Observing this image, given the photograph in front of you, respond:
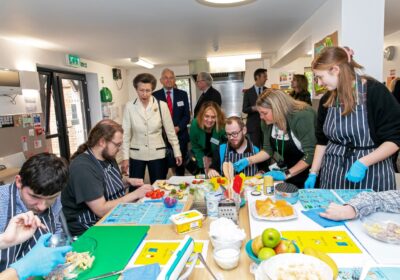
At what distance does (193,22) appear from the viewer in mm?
3230

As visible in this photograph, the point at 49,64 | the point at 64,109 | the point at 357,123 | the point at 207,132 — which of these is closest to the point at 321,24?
the point at 207,132

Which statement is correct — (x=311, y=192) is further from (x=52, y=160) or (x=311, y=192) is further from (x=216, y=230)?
(x=52, y=160)

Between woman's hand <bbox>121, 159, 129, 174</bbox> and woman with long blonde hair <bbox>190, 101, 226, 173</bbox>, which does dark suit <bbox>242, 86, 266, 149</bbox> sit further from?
woman's hand <bbox>121, 159, 129, 174</bbox>

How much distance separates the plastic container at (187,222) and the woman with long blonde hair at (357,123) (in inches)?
34.9

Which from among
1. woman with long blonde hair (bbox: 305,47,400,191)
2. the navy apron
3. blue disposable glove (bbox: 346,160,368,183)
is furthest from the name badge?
blue disposable glove (bbox: 346,160,368,183)

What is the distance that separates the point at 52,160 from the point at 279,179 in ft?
4.57

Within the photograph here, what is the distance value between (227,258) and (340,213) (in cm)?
57

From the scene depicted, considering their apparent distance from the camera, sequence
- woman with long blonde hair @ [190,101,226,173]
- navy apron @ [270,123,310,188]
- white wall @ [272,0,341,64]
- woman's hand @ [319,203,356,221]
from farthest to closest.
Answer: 1. woman with long blonde hair @ [190,101,226,173]
2. white wall @ [272,0,341,64]
3. navy apron @ [270,123,310,188]
4. woman's hand @ [319,203,356,221]

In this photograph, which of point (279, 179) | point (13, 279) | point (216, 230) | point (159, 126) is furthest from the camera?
point (159, 126)

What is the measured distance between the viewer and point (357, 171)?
5.18ft

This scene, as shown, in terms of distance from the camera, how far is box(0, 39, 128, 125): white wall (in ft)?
11.7

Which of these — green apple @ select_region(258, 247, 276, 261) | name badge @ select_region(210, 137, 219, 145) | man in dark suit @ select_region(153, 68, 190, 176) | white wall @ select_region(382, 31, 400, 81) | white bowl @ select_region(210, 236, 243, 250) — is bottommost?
white bowl @ select_region(210, 236, 243, 250)

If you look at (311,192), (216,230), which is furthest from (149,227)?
(311,192)

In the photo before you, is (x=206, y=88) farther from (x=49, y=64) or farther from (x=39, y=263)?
(x=39, y=263)
